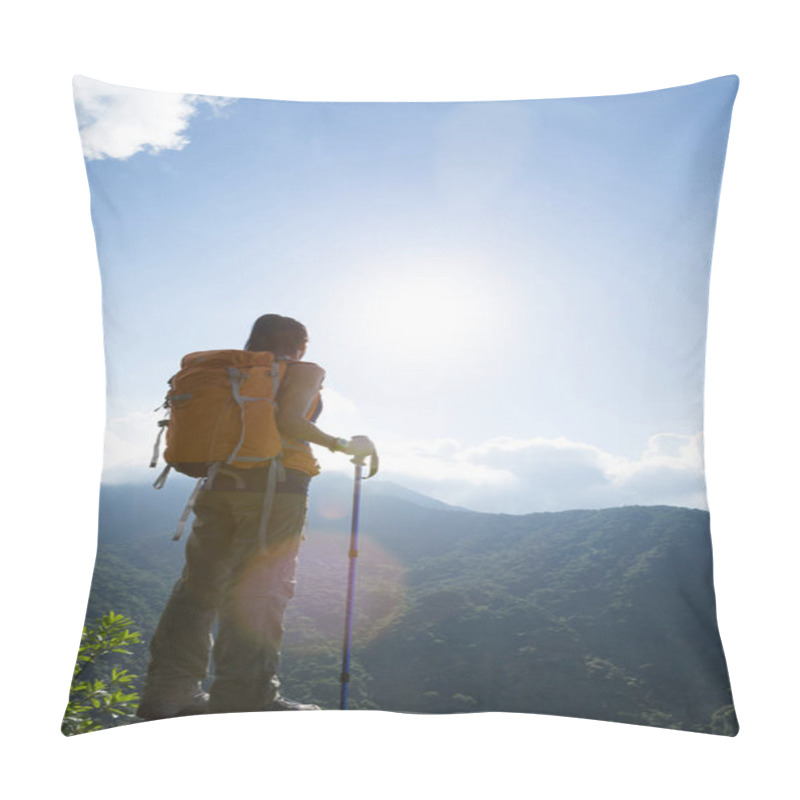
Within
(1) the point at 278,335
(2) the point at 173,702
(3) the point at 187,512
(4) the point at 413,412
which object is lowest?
(2) the point at 173,702

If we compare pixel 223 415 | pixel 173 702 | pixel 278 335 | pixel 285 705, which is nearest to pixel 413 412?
pixel 278 335

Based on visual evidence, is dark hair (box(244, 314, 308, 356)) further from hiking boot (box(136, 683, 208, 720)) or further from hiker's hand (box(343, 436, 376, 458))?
hiking boot (box(136, 683, 208, 720))

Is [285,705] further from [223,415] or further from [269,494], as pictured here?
[223,415]

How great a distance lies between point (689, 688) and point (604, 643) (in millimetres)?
291

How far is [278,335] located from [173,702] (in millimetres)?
1196

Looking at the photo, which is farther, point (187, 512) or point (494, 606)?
point (187, 512)

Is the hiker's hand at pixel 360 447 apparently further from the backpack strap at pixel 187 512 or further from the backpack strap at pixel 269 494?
the backpack strap at pixel 187 512

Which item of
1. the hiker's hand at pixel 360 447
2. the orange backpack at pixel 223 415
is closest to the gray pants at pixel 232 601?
the orange backpack at pixel 223 415

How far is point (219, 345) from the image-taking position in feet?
A: 8.18

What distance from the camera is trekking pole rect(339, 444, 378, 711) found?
237 centimetres

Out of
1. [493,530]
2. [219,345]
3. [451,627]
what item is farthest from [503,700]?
[219,345]

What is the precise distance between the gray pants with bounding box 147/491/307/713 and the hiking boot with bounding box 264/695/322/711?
0.02 metres

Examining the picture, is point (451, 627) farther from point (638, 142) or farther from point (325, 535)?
point (638, 142)

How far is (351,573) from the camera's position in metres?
2.40
